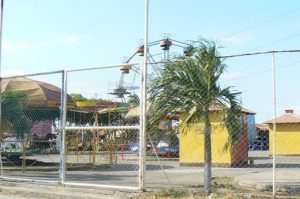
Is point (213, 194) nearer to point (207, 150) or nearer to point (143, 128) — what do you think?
point (207, 150)

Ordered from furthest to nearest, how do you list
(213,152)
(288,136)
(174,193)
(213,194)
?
(288,136) < (213,152) < (174,193) < (213,194)

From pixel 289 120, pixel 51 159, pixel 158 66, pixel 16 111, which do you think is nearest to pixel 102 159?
pixel 51 159

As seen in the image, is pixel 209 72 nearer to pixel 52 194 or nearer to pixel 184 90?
pixel 184 90

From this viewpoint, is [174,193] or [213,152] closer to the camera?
[174,193]

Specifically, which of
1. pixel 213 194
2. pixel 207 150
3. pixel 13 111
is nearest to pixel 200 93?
pixel 207 150

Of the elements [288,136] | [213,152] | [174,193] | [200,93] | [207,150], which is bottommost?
[174,193]

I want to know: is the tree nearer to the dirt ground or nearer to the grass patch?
the dirt ground

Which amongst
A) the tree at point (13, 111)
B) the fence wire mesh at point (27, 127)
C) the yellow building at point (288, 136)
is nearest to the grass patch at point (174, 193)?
the fence wire mesh at point (27, 127)

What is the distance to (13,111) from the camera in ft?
67.2

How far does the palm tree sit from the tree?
10.3 meters

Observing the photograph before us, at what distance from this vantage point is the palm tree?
1123cm

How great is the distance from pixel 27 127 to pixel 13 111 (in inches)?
55.4

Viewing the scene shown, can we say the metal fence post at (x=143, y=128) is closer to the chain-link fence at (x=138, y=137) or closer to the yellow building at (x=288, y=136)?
the chain-link fence at (x=138, y=137)

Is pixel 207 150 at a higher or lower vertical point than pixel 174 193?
higher
